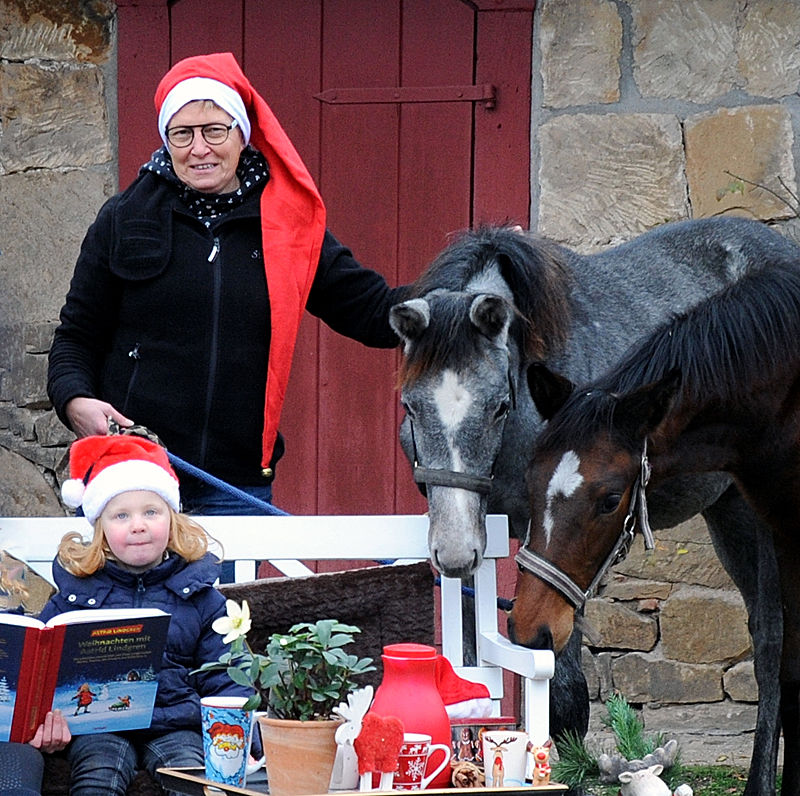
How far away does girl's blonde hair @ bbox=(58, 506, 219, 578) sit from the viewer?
282cm

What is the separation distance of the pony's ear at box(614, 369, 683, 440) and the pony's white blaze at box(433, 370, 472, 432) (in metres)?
0.34


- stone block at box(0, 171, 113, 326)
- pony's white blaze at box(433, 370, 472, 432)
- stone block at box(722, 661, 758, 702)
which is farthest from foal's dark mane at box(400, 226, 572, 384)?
stone block at box(722, 661, 758, 702)

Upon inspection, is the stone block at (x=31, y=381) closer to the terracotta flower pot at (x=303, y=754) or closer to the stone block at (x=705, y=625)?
the stone block at (x=705, y=625)

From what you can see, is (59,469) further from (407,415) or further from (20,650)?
(20,650)

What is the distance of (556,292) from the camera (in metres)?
3.31

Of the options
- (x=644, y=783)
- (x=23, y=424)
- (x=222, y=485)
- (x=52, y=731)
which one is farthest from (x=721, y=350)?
(x=23, y=424)

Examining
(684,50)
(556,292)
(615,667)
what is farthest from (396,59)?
(615,667)

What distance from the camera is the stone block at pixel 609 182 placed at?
4.62 m

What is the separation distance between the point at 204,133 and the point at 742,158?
2.10m

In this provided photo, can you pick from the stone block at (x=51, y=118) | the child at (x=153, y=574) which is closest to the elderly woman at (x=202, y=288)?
the child at (x=153, y=574)

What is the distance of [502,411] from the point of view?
3.07 m

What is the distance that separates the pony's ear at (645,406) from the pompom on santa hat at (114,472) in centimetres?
98

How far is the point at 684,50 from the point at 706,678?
2170 mm

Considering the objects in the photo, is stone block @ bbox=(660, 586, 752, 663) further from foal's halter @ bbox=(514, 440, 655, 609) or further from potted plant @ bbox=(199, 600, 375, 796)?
potted plant @ bbox=(199, 600, 375, 796)
